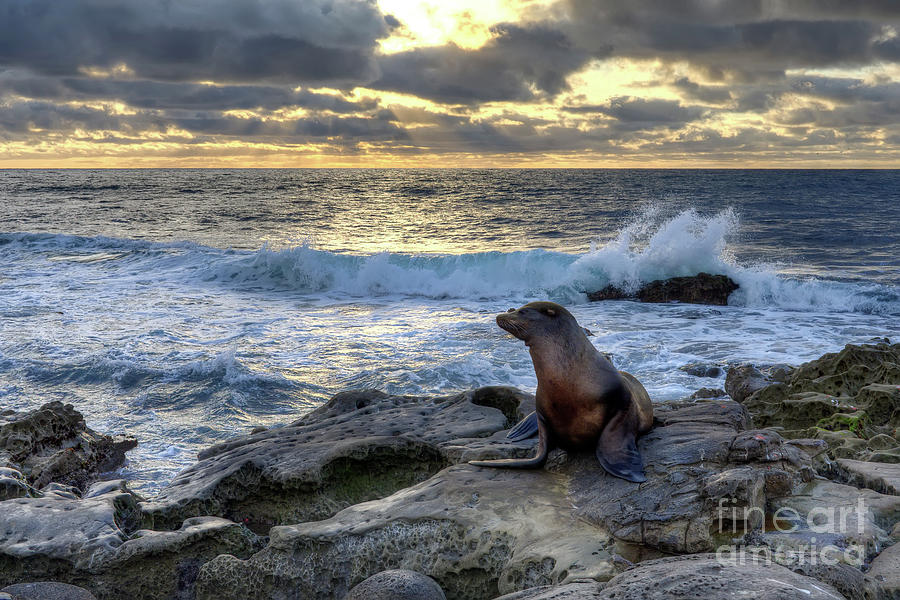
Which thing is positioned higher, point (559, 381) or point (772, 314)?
point (559, 381)

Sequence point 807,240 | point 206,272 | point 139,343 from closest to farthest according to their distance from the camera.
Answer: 1. point 139,343
2. point 206,272
3. point 807,240

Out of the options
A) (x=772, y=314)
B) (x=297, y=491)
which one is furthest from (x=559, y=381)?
(x=772, y=314)

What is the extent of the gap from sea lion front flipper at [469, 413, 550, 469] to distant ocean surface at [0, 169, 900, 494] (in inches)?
164

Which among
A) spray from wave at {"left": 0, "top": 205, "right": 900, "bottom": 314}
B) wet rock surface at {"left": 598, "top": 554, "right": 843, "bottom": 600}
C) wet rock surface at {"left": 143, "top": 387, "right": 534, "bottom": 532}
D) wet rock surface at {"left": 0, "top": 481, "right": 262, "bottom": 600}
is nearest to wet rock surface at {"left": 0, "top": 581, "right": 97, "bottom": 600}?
wet rock surface at {"left": 0, "top": 481, "right": 262, "bottom": 600}

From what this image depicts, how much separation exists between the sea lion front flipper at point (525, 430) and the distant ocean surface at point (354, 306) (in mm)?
4050

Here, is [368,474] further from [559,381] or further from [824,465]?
[824,465]

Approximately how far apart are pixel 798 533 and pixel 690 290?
48.7 feet

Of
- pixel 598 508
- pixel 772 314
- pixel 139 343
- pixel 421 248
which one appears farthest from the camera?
pixel 421 248

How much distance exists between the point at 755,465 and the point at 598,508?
3.28 ft

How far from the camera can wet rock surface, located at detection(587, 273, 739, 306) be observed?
17.3m

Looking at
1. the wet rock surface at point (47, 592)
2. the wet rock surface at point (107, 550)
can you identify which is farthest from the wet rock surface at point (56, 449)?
the wet rock surface at point (47, 592)

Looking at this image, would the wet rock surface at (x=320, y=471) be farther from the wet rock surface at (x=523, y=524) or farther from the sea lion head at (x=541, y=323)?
the sea lion head at (x=541, y=323)

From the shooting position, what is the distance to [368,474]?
18.9ft

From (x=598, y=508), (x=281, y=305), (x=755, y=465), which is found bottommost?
(x=281, y=305)
